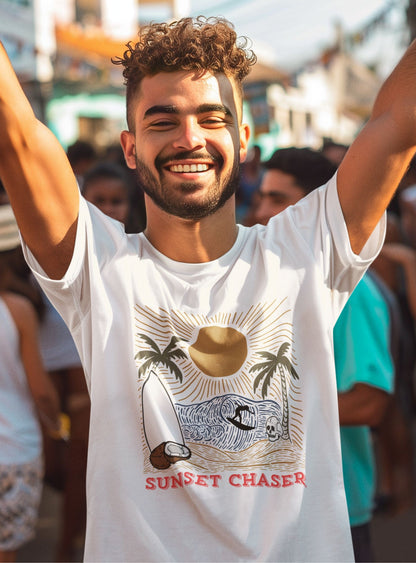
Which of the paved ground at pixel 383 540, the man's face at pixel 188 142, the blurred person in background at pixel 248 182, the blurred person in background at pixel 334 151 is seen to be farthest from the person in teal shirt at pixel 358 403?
the blurred person in background at pixel 248 182

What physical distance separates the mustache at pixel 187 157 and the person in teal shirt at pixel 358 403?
3.25 feet

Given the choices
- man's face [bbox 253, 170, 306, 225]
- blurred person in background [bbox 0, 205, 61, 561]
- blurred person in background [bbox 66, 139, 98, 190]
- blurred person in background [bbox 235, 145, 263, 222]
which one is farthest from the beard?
blurred person in background [bbox 66, 139, 98, 190]

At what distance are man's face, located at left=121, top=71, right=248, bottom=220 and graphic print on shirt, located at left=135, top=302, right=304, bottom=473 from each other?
0.28 metres

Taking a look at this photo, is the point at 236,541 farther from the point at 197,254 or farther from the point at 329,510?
the point at 197,254

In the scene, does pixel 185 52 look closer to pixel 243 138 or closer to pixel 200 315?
pixel 243 138

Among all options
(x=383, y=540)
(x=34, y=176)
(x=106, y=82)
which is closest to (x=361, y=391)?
(x=34, y=176)

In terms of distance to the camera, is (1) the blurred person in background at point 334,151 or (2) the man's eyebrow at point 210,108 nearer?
(2) the man's eyebrow at point 210,108

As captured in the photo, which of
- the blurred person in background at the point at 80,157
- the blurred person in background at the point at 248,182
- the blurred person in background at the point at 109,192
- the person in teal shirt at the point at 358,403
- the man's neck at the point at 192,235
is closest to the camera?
the man's neck at the point at 192,235

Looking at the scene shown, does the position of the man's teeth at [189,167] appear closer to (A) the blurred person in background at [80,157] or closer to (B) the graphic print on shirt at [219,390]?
(B) the graphic print on shirt at [219,390]

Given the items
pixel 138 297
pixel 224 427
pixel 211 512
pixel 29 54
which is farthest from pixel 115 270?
pixel 29 54

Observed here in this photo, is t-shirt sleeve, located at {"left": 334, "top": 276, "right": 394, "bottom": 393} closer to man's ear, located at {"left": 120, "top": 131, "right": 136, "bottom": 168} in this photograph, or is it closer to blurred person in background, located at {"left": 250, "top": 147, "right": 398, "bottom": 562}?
blurred person in background, located at {"left": 250, "top": 147, "right": 398, "bottom": 562}

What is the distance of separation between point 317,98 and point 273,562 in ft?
104

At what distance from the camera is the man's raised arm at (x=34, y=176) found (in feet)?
6.38

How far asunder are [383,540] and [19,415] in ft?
7.26
